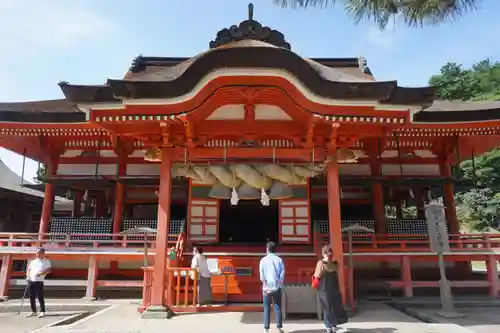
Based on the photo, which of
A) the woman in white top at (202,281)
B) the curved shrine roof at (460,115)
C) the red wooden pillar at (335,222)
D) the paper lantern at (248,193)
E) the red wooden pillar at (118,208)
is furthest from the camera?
the red wooden pillar at (118,208)

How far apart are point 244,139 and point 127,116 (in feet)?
8.10

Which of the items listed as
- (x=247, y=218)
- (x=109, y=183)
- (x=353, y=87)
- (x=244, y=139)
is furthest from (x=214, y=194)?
(x=247, y=218)

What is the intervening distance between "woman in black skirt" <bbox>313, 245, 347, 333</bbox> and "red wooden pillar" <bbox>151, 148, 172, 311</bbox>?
3127 mm

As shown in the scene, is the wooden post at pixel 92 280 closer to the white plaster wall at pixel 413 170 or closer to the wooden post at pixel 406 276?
the wooden post at pixel 406 276

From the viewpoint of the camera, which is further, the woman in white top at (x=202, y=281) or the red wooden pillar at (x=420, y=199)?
the red wooden pillar at (x=420, y=199)

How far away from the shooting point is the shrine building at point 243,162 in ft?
22.5

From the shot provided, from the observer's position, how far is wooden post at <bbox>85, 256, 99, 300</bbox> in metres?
9.74

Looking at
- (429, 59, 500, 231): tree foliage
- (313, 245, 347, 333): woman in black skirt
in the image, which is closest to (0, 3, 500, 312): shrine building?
(313, 245, 347, 333): woman in black skirt

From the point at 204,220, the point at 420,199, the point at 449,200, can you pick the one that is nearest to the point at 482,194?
the point at 420,199

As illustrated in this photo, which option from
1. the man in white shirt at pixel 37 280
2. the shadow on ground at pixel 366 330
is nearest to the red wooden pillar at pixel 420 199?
A: the shadow on ground at pixel 366 330

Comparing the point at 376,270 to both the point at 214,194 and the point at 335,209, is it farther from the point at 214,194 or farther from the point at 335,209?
the point at 214,194

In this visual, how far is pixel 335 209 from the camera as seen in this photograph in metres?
7.61

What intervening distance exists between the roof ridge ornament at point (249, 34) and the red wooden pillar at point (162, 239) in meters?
3.38

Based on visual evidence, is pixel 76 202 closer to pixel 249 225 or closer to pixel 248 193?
pixel 249 225
